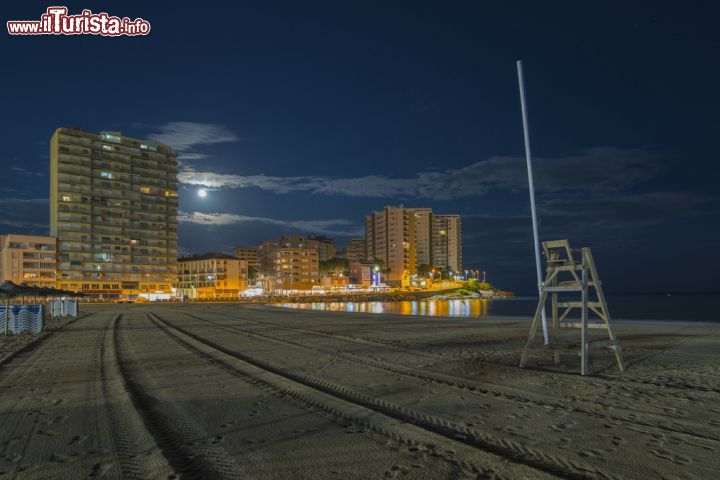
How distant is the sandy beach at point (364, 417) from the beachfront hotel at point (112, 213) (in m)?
120

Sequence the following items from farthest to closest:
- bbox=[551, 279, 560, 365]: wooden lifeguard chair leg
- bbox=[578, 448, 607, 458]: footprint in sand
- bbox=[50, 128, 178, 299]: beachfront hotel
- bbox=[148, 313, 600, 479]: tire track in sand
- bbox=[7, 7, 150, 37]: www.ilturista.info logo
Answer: bbox=[50, 128, 178, 299]: beachfront hotel, bbox=[7, 7, 150, 37]: www.ilturista.info logo, bbox=[551, 279, 560, 365]: wooden lifeguard chair leg, bbox=[578, 448, 607, 458]: footprint in sand, bbox=[148, 313, 600, 479]: tire track in sand

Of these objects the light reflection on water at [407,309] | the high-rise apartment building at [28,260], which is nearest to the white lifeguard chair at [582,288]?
the light reflection on water at [407,309]

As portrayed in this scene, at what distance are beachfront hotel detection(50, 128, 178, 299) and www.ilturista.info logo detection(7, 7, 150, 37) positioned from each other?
2897 inches

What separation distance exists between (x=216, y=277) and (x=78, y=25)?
101 m

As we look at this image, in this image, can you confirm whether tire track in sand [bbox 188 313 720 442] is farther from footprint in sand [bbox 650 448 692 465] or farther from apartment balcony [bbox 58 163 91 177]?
apartment balcony [bbox 58 163 91 177]

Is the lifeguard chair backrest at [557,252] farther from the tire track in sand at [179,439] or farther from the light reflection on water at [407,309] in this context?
the light reflection on water at [407,309]

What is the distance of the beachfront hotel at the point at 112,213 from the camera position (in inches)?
4523

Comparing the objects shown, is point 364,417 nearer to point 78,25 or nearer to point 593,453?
point 593,453

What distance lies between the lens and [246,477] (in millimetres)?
4484

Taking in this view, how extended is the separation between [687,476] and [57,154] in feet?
451

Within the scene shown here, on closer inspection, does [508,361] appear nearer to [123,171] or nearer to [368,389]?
[368,389]

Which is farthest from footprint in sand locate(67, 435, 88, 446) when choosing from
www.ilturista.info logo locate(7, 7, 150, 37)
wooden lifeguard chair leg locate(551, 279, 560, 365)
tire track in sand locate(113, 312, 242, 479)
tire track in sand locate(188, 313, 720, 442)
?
www.ilturista.info logo locate(7, 7, 150, 37)

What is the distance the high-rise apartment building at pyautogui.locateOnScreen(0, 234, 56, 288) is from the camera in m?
103

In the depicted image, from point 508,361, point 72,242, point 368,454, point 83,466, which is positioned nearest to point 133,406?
point 83,466
